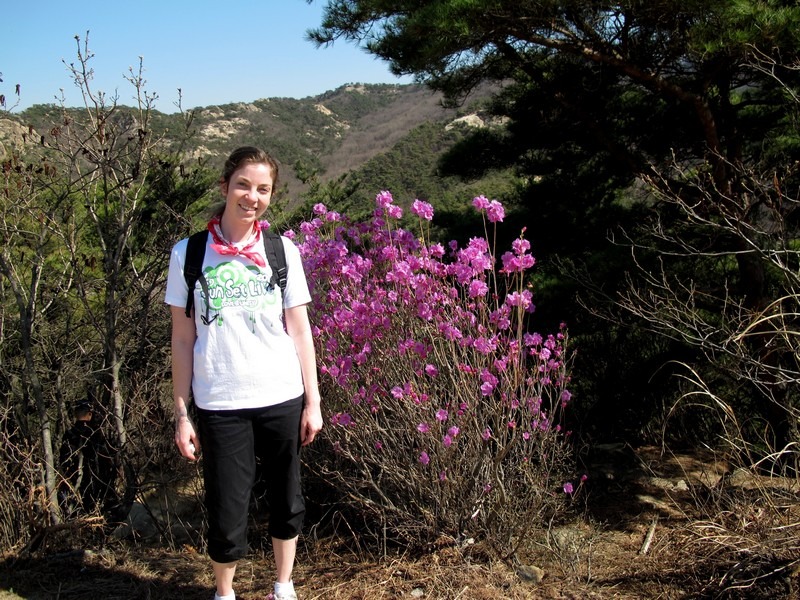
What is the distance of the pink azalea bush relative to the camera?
9.03 ft

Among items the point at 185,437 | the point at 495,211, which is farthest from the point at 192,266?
the point at 495,211

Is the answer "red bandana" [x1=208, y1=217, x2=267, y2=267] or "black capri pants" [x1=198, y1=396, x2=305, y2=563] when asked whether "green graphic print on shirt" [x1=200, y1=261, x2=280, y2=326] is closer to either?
"red bandana" [x1=208, y1=217, x2=267, y2=267]

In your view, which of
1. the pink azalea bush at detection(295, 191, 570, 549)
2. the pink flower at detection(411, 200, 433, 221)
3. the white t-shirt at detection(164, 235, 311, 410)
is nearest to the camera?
the white t-shirt at detection(164, 235, 311, 410)

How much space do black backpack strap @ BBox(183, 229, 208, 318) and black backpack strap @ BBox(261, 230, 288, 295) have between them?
0.68 ft

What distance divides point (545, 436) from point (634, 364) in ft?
7.96

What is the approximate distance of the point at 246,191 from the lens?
2.19 meters

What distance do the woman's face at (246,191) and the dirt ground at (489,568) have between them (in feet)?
5.03

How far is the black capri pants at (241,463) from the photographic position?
A: 85.5 inches

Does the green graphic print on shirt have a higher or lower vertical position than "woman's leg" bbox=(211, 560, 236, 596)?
higher

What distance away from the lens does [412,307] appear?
289 cm

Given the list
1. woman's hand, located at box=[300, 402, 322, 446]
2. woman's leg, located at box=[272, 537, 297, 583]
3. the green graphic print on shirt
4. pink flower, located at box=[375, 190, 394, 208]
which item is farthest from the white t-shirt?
pink flower, located at box=[375, 190, 394, 208]

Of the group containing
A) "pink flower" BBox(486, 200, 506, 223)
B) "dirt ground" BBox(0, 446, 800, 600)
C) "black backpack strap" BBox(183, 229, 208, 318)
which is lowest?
"dirt ground" BBox(0, 446, 800, 600)

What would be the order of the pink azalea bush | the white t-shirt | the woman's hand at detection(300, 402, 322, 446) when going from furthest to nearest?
1. the pink azalea bush
2. the woman's hand at detection(300, 402, 322, 446)
3. the white t-shirt

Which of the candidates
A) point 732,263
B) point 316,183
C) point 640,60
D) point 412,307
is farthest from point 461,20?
point 316,183
